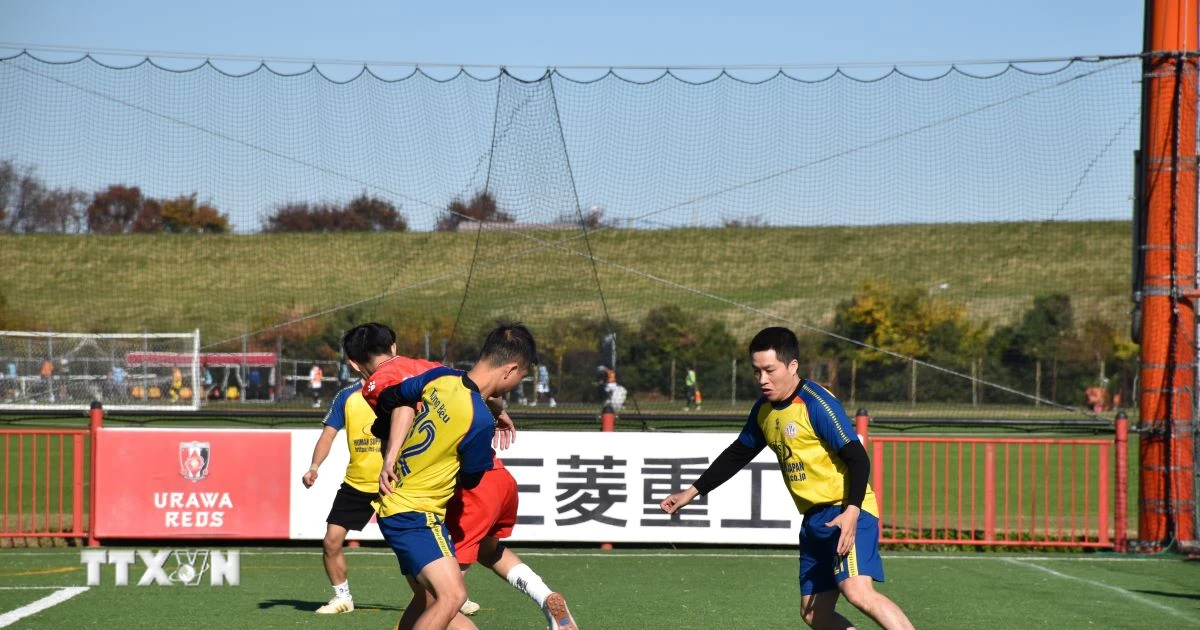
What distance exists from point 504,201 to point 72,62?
18.3ft

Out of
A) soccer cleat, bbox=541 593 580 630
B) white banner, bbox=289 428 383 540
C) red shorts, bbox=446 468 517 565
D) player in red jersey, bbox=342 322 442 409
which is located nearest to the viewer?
soccer cleat, bbox=541 593 580 630

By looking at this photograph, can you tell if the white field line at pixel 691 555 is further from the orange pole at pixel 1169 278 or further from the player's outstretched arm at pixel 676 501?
the player's outstretched arm at pixel 676 501

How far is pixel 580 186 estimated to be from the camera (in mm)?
17234

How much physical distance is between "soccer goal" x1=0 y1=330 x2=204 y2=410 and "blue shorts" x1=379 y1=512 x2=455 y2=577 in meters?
26.8

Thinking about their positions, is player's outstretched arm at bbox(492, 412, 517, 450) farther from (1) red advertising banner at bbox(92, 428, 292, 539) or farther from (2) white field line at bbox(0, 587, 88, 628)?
(1) red advertising banner at bbox(92, 428, 292, 539)

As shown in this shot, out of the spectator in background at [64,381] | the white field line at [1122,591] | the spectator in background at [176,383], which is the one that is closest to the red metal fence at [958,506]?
the white field line at [1122,591]

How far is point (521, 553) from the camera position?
494 inches

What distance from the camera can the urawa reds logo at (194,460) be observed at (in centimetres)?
1278

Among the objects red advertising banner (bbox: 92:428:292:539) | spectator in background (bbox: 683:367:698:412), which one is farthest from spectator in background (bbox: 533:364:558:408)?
red advertising banner (bbox: 92:428:292:539)

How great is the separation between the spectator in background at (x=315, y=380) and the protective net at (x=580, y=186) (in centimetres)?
23

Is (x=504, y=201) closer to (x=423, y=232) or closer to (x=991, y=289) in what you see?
(x=423, y=232)

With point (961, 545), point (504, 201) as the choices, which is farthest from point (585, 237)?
point (961, 545)

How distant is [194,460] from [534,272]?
5.86 m

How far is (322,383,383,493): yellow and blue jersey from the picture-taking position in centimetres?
883
